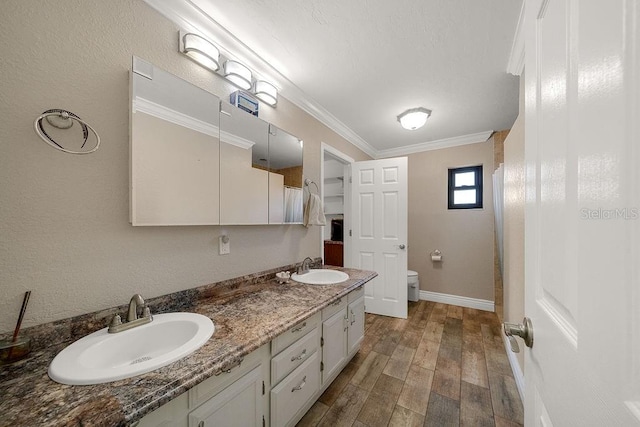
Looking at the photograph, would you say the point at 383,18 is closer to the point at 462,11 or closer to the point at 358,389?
the point at 462,11

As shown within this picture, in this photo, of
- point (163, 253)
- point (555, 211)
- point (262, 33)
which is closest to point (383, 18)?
point (262, 33)

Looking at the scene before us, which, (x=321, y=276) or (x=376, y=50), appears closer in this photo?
(x=376, y=50)

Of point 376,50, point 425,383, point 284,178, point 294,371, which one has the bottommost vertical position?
point 425,383

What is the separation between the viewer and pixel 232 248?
1568 mm

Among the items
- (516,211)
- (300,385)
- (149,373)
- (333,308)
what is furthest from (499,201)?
(149,373)

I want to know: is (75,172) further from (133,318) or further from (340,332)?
→ (340,332)

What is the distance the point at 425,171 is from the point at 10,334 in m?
4.03

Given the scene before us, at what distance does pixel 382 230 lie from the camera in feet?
9.86

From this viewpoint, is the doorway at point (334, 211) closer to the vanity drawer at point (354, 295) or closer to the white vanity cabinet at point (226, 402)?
the vanity drawer at point (354, 295)

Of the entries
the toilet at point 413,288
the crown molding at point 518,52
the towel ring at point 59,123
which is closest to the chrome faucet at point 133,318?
the towel ring at point 59,123

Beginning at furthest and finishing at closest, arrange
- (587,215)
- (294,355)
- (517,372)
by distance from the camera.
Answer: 1. (517,372)
2. (294,355)
3. (587,215)

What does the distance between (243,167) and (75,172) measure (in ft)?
2.72

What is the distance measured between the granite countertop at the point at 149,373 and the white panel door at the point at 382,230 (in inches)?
66.9

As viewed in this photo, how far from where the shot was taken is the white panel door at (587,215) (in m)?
0.28
